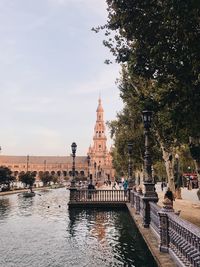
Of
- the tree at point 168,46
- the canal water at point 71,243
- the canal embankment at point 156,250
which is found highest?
the tree at point 168,46

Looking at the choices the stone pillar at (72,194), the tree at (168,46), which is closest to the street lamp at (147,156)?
the tree at (168,46)

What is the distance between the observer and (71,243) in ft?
52.9

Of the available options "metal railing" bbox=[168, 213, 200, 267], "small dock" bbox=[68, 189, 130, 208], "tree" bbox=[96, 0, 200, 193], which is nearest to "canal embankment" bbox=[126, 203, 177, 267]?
"metal railing" bbox=[168, 213, 200, 267]

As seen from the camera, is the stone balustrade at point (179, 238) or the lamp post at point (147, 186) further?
the lamp post at point (147, 186)

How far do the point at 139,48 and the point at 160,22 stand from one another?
1.31 m

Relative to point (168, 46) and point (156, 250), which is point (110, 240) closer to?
point (156, 250)

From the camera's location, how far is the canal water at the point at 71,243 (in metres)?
12.8

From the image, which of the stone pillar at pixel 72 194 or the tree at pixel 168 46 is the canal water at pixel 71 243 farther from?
the stone pillar at pixel 72 194

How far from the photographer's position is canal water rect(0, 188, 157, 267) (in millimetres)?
12805

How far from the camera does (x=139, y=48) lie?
14.6 m

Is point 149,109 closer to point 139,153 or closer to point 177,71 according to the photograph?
point 177,71

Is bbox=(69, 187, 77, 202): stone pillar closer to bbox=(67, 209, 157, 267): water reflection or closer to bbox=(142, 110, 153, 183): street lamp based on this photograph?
bbox=(67, 209, 157, 267): water reflection

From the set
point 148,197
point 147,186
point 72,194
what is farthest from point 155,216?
point 72,194

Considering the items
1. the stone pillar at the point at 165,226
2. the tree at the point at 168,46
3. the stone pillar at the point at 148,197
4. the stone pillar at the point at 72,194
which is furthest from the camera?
the stone pillar at the point at 72,194
